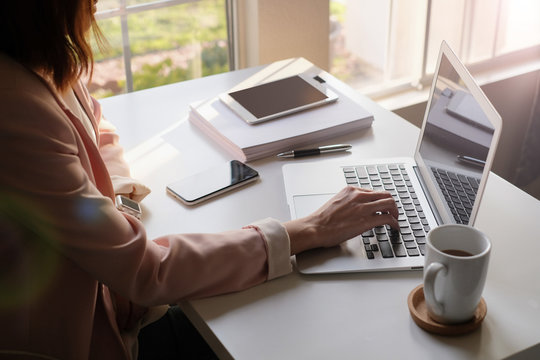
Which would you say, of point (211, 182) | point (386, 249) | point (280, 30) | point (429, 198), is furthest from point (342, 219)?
point (280, 30)

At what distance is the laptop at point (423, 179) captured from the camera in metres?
1.04

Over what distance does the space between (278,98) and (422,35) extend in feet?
3.21

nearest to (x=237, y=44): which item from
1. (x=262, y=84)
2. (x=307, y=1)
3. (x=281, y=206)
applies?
(x=307, y=1)

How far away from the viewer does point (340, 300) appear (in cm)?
98

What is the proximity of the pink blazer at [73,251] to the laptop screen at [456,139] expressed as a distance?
290mm

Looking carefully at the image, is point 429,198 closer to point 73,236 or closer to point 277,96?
point 277,96

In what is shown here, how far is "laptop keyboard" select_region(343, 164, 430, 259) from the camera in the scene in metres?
1.07

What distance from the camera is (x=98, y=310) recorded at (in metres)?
1.04

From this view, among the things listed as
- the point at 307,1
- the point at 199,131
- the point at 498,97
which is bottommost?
the point at 498,97

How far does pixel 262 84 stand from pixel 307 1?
1.76ft

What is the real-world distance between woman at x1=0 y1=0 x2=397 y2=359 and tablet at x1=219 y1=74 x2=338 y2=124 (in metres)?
0.40

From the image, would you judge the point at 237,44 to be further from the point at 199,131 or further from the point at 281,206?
the point at 281,206

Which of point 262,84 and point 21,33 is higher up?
point 21,33

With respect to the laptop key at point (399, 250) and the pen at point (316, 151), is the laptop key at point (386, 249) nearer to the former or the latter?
the laptop key at point (399, 250)
